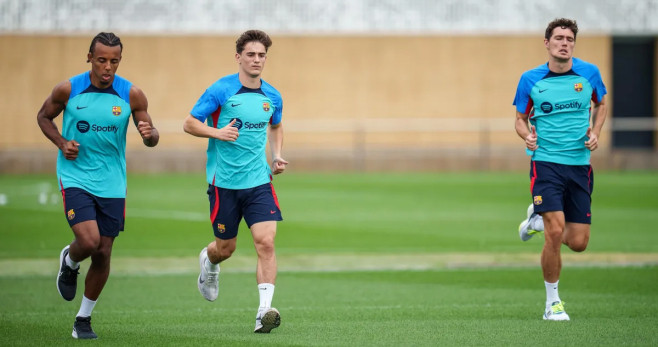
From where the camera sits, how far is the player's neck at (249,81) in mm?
9312

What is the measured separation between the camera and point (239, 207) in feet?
30.9

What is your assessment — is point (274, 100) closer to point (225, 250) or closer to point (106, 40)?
point (225, 250)

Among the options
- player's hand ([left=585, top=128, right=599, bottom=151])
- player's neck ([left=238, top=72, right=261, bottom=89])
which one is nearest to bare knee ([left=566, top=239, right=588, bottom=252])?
player's hand ([left=585, top=128, right=599, bottom=151])

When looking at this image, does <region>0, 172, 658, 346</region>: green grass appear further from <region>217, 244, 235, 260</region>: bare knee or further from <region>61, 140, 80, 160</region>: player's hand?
<region>61, 140, 80, 160</region>: player's hand

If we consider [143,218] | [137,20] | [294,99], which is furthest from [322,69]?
Answer: [143,218]

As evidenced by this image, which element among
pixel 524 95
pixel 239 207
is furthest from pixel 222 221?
pixel 524 95

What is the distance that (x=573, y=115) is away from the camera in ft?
32.6

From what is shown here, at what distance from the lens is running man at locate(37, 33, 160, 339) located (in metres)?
8.67

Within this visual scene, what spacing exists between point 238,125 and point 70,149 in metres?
1.42

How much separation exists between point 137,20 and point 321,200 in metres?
15.7

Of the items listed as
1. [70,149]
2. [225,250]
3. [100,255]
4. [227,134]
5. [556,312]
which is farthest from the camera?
[225,250]

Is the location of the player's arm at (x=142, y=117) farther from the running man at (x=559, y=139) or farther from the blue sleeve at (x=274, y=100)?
the running man at (x=559, y=139)

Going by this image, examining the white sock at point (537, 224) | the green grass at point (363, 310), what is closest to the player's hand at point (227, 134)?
the green grass at point (363, 310)

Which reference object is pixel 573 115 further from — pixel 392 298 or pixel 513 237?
pixel 513 237
